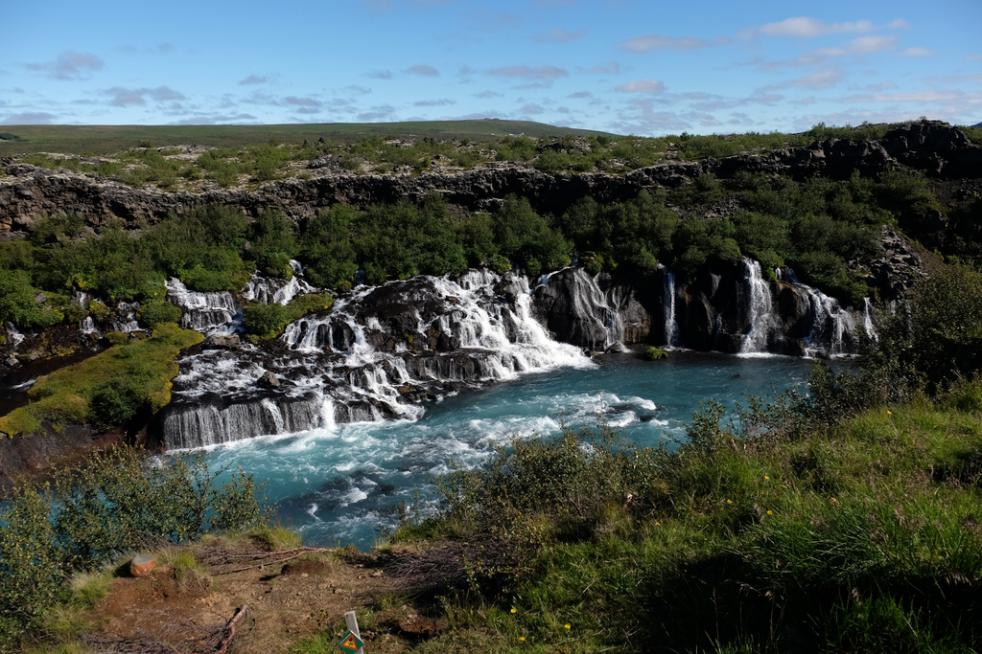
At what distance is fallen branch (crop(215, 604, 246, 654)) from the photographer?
706 cm

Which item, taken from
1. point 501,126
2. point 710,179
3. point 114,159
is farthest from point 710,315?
point 501,126

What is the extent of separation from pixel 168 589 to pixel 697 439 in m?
8.30

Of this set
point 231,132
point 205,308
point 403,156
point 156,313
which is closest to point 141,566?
point 156,313

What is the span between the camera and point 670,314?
33281 millimetres

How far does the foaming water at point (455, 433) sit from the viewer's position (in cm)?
1731

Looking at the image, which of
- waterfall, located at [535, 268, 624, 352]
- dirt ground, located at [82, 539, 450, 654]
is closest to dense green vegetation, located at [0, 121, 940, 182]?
waterfall, located at [535, 268, 624, 352]

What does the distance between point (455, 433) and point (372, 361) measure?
706cm

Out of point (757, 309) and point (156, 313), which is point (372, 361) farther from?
point (757, 309)

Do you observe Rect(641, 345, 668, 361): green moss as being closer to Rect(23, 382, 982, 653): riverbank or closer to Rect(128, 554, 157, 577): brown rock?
Rect(23, 382, 982, 653): riverbank

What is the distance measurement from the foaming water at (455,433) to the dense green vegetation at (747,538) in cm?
482

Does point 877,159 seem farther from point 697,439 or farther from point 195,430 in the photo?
point 195,430

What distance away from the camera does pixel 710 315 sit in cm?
3259

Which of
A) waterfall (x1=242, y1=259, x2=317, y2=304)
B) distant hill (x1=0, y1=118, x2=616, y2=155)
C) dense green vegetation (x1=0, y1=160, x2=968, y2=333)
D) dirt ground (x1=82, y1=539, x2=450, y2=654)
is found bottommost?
dirt ground (x1=82, y1=539, x2=450, y2=654)

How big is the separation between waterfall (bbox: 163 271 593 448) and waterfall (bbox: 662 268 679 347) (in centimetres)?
518
